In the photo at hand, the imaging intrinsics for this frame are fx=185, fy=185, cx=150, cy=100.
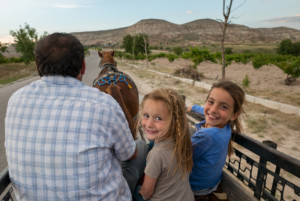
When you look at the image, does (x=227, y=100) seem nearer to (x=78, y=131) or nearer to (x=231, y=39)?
(x=78, y=131)

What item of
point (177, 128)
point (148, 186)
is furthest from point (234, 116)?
point (148, 186)

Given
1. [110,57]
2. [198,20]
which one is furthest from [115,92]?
[198,20]

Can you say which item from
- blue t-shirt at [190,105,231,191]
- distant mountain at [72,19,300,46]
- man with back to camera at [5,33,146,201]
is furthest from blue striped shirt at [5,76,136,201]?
distant mountain at [72,19,300,46]

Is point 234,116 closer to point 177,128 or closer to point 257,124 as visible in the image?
point 177,128

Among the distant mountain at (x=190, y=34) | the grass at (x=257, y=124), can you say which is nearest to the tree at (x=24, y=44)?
the grass at (x=257, y=124)

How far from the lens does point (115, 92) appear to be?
2580 mm

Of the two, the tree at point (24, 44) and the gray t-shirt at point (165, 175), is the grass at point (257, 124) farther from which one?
the tree at point (24, 44)

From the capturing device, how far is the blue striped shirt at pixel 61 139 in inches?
43.1

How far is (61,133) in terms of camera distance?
1091 mm

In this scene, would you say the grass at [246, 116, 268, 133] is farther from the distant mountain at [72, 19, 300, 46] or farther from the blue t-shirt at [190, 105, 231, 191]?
the distant mountain at [72, 19, 300, 46]

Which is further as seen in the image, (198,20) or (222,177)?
(198,20)

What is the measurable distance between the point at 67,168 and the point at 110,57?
→ 3874 mm

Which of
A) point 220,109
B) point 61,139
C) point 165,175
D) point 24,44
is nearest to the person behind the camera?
point 61,139

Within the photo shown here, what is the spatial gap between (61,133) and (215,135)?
1.18 meters
